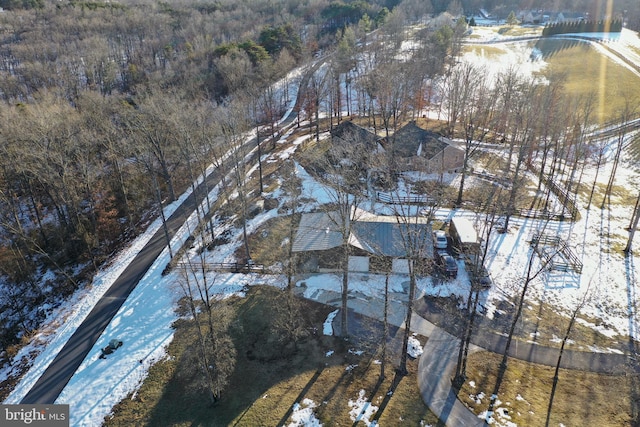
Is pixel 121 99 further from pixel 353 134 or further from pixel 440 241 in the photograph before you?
pixel 440 241

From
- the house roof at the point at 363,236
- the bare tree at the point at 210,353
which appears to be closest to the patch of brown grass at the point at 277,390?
the bare tree at the point at 210,353

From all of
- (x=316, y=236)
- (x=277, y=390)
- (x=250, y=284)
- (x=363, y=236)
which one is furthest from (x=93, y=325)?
(x=363, y=236)

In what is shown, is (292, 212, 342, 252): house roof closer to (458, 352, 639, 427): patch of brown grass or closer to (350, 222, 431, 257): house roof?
(350, 222, 431, 257): house roof

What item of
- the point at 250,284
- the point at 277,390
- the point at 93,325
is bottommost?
the point at 277,390

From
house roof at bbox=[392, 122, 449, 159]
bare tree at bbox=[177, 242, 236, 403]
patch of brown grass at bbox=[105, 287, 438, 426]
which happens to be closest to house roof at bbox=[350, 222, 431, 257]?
patch of brown grass at bbox=[105, 287, 438, 426]

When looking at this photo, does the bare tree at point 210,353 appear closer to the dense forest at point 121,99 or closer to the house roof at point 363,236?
the house roof at point 363,236
